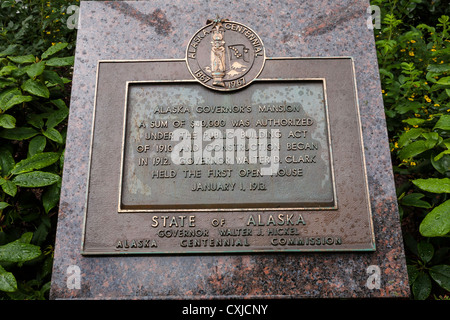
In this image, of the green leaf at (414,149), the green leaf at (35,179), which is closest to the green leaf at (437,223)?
the green leaf at (414,149)

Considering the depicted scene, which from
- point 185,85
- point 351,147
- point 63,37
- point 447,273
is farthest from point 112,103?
point 447,273

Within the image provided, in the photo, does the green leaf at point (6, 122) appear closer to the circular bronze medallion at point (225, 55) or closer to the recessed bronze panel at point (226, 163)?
the recessed bronze panel at point (226, 163)

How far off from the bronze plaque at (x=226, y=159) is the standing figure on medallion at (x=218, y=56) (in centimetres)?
1

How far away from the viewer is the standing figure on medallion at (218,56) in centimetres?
339

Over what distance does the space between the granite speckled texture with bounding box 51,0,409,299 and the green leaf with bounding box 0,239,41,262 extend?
0.61 ft

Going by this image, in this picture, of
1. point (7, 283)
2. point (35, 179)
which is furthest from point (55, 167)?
point (7, 283)

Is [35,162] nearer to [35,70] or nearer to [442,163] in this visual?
[35,70]

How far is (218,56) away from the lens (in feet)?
11.3

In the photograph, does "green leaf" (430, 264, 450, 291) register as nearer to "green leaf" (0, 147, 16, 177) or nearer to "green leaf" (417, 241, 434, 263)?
"green leaf" (417, 241, 434, 263)

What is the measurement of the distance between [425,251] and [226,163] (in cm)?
195

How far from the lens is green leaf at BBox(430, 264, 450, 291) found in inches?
120

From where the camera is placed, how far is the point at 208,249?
2.95 metres
